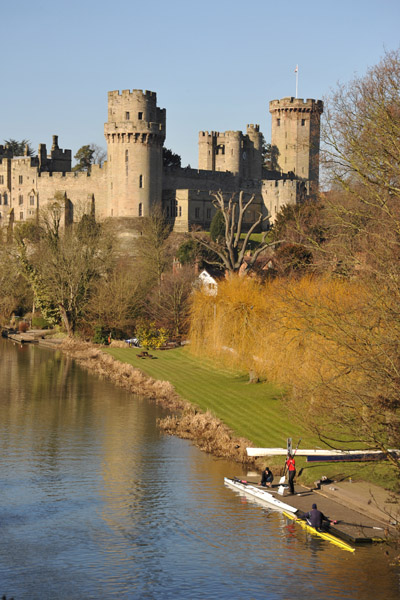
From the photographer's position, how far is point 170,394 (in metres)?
35.7

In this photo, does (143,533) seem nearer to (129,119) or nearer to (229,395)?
(229,395)

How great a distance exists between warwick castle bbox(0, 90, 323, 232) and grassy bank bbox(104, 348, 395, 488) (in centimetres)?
3633

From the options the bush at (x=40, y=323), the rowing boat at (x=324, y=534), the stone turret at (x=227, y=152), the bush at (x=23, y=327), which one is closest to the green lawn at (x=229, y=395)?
the rowing boat at (x=324, y=534)

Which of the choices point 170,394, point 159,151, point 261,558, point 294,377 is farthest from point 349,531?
point 159,151

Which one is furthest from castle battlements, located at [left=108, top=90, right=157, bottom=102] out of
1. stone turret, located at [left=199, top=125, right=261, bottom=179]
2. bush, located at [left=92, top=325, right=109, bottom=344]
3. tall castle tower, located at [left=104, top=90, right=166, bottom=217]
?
bush, located at [left=92, top=325, right=109, bottom=344]

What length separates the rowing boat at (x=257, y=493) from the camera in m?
20.8

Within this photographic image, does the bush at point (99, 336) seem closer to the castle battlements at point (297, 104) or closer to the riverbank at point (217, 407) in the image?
the riverbank at point (217, 407)

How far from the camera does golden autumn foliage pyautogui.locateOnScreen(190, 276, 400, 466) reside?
17.6m

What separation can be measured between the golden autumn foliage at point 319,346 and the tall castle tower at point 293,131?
59.3m

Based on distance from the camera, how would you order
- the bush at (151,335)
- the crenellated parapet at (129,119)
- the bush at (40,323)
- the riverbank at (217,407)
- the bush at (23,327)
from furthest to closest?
1. the crenellated parapet at (129,119)
2. the bush at (40,323)
3. the bush at (23,327)
4. the bush at (151,335)
5. the riverbank at (217,407)

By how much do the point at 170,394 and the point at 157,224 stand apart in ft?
134

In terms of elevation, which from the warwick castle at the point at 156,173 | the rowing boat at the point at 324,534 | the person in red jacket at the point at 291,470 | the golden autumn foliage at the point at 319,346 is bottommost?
the rowing boat at the point at 324,534

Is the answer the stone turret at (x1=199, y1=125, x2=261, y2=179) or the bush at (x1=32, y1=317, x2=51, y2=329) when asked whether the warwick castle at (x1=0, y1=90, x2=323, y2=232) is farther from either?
the bush at (x1=32, y1=317, x2=51, y2=329)

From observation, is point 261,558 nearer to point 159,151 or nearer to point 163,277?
point 163,277
